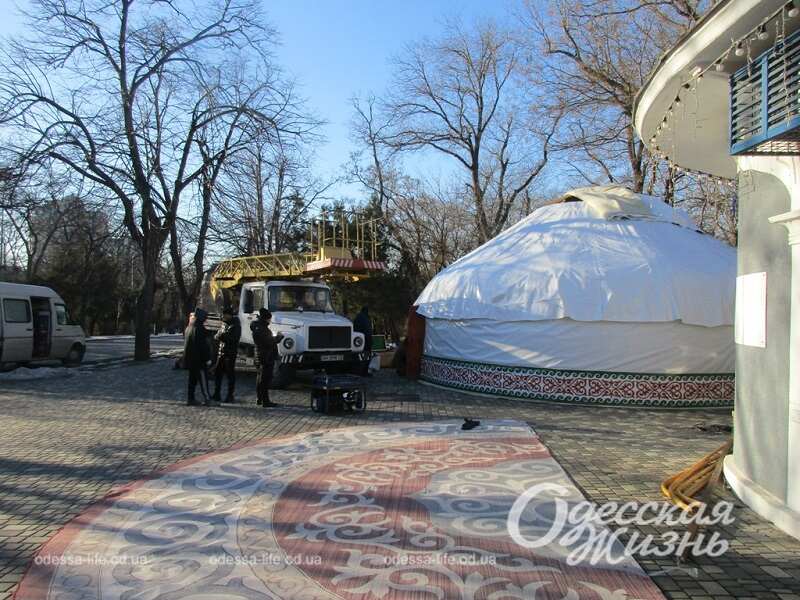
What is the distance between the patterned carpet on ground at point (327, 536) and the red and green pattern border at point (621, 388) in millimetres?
4930

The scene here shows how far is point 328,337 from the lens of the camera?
1216cm

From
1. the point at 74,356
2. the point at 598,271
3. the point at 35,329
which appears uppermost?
the point at 598,271

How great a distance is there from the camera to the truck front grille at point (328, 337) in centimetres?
1194

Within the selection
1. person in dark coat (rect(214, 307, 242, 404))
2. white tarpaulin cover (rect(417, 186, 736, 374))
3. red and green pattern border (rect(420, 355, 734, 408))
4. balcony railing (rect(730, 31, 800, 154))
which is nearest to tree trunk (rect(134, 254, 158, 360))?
person in dark coat (rect(214, 307, 242, 404))

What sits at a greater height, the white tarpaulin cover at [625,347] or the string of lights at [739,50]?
the string of lights at [739,50]

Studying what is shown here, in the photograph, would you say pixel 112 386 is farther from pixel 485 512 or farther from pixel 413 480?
pixel 485 512

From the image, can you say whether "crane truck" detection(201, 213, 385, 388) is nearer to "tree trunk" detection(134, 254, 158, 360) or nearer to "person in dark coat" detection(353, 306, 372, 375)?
"person in dark coat" detection(353, 306, 372, 375)

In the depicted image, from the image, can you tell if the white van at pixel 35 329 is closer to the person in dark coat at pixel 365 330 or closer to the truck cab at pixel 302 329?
the truck cab at pixel 302 329

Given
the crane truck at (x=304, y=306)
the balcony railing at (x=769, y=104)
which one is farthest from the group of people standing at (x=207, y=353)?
the balcony railing at (x=769, y=104)

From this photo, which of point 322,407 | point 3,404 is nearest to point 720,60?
point 322,407

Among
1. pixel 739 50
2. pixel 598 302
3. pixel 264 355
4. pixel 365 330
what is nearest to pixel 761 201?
pixel 739 50

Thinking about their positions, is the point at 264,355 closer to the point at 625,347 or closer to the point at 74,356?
the point at 625,347

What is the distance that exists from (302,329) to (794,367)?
8.87 metres

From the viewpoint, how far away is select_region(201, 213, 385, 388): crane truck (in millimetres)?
11961
